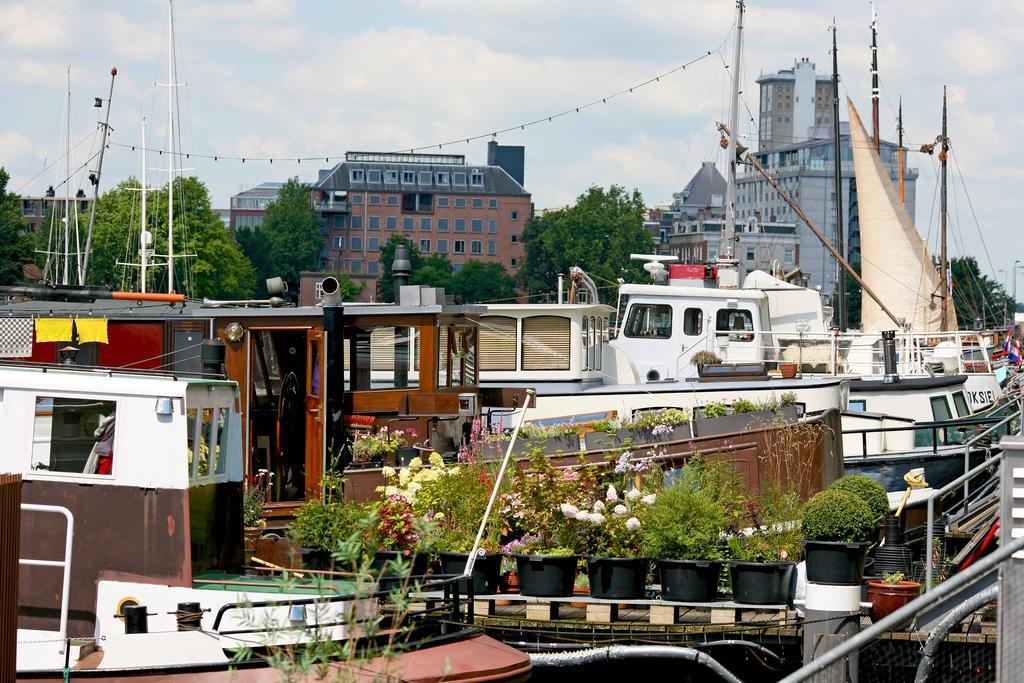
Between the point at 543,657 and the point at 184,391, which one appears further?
the point at 543,657

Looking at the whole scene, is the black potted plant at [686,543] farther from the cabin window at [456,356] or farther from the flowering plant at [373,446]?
the cabin window at [456,356]

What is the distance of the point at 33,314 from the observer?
16172 mm

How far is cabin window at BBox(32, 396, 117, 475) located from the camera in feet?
30.8

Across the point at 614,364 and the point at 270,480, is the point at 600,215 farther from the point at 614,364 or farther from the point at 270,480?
the point at 270,480

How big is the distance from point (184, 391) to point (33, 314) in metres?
7.66

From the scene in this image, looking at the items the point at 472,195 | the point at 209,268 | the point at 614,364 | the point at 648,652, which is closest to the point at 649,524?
the point at 648,652

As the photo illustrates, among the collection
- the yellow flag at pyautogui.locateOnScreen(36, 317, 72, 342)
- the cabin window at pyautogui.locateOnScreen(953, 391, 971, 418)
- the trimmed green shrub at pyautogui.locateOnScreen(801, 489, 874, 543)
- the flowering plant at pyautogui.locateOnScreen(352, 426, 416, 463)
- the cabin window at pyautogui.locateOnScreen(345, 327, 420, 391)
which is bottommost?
the trimmed green shrub at pyautogui.locateOnScreen(801, 489, 874, 543)

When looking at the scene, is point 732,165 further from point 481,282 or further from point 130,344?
point 481,282

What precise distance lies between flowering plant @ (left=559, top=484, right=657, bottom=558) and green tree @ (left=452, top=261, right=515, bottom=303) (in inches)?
4666

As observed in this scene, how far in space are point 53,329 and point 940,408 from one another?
1378 centimetres

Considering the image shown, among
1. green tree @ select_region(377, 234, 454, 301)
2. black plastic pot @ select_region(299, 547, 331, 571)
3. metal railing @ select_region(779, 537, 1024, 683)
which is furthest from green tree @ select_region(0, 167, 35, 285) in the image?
green tree @ select_region(377, 234, 454, 301)

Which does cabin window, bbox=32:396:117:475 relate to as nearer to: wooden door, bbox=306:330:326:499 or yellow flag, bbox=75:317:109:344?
wooden door, bbox=306:330:326:499

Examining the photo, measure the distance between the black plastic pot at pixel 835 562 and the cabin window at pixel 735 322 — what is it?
14662mm

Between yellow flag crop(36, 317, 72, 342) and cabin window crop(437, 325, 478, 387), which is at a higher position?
yellow flag crop(36, 317, 72, 342)
